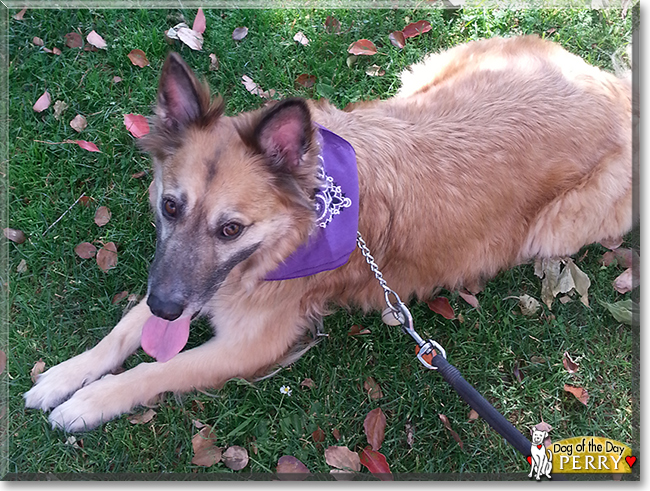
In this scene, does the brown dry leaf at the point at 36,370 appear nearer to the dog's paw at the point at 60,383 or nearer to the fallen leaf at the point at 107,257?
the dog's paw at the point at 60,383

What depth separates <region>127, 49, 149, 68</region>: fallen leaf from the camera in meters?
5.02

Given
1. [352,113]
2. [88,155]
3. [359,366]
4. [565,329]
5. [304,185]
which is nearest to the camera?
[304,185]

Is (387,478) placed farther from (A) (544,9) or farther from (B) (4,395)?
(A) (544,9)

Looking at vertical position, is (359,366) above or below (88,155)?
below

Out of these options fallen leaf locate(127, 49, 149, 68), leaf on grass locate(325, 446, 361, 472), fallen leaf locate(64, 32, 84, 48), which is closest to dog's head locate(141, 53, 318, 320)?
leaf on grass locate(325, 446, 361, 472)

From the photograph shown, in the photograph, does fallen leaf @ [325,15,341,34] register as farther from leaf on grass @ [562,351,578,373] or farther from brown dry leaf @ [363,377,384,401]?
leaf on grass @ [562,351,578,373]

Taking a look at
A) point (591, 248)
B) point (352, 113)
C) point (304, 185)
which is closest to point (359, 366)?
point (304, 185)

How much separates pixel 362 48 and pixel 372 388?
→ 3639 mm

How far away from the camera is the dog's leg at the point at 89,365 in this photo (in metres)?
3.63

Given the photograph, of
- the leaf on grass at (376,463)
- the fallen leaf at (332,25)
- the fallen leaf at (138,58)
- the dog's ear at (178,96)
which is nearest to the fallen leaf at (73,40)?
the fallen leaf at (138,58)

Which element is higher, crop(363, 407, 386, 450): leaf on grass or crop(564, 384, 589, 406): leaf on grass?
crop(564, 384, 589, 406): leaf on grass

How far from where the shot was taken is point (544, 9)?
5.62m

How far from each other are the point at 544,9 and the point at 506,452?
4.90m

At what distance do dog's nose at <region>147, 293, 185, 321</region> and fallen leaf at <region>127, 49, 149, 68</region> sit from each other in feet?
10.5
